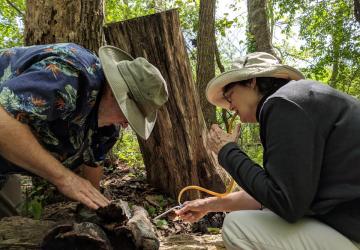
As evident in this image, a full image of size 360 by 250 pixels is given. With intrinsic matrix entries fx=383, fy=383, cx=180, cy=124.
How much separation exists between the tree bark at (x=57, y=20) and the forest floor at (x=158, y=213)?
1.43 m

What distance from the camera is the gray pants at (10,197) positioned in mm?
2916

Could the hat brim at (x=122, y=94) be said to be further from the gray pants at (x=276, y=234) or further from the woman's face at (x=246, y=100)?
the gray pants at (x=276, y=234)

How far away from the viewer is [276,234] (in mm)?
1825

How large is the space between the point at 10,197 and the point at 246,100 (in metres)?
2.04

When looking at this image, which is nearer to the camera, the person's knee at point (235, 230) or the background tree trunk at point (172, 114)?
the person's knee at point (235, 230)

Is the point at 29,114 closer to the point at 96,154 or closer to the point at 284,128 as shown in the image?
the point at 96,154

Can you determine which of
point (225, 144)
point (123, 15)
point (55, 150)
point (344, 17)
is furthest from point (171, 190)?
point (344, 17)

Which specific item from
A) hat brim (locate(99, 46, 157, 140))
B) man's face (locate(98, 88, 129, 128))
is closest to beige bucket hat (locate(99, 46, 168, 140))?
hat brim (locate(99, 46, 157, 140))

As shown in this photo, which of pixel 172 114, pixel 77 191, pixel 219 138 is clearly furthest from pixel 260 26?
pixel 77 191

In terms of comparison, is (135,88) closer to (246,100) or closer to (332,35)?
(246,100)

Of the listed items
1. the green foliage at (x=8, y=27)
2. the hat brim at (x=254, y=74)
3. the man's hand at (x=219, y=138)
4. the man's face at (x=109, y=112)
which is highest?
the green foliage at (x=8, y=27)

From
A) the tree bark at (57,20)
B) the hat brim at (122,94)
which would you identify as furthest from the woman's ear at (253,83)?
the tree bark at (57,20)

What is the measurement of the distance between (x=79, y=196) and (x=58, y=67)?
72 cm

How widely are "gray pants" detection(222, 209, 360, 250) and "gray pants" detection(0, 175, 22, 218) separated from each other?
1814 millimetres
